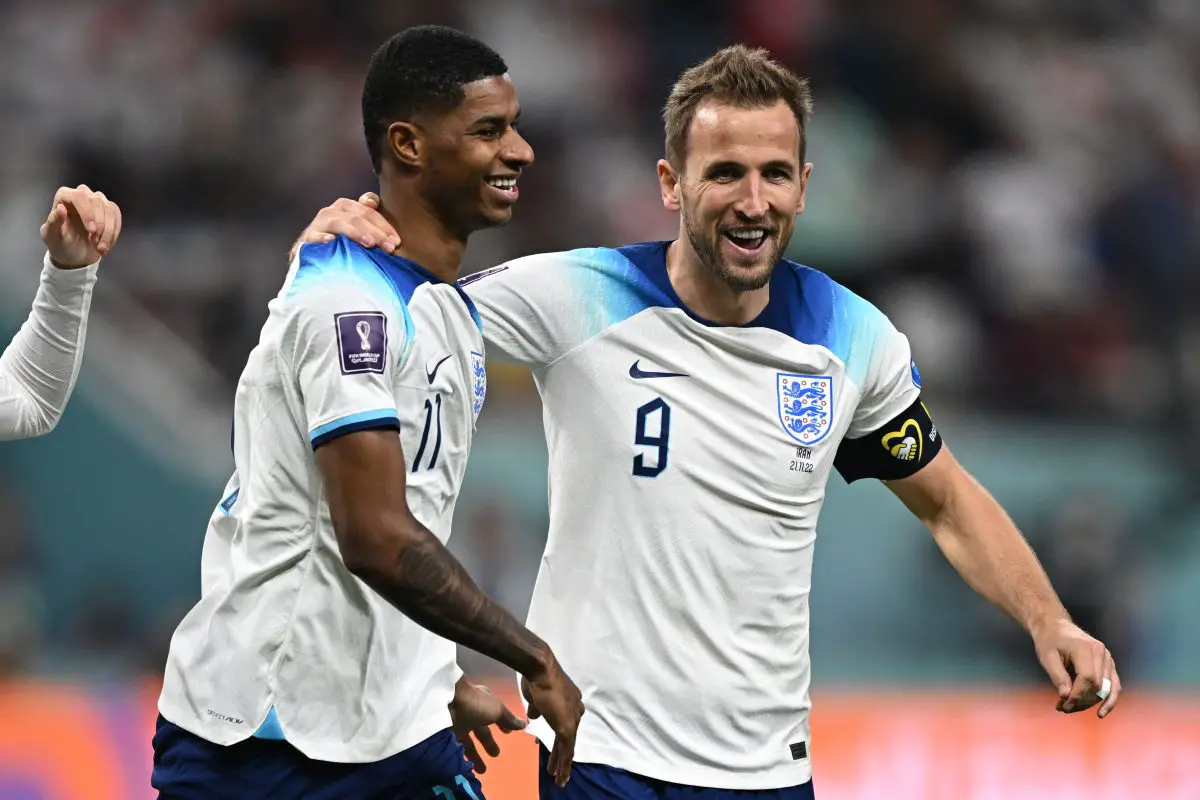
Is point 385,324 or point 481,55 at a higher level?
point 481,55

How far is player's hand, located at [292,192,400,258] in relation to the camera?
3100 mm

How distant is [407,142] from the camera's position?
10.4 ft

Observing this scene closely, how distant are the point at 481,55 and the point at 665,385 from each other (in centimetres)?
93

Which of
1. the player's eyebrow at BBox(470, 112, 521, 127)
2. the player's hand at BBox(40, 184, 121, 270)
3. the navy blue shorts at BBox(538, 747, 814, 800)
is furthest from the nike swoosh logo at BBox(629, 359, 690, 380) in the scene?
the player's hand at BBox(40, 184, 121, 270)

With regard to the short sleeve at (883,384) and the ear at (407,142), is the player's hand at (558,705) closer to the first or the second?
the ear at (407,142)

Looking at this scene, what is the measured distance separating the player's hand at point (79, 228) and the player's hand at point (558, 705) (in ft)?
4.48

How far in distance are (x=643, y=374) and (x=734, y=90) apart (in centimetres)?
68

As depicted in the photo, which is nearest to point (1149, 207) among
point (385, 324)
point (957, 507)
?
point (957, 507)

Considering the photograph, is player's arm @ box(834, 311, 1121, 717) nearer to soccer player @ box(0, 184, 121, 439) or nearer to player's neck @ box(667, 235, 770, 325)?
player's neck @ box(667, 235, 770, 325)

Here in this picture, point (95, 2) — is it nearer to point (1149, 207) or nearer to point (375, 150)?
point (1149, 207)

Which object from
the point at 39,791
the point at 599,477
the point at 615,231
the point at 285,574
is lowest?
the point at 39,791

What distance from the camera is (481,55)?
3184 mm

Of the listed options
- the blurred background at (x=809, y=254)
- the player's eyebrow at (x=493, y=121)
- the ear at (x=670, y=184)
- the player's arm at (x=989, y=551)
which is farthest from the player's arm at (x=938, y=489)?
the blurred background at (x=809, y=254)

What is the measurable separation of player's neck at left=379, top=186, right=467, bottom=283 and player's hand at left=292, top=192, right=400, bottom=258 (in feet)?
0.08
